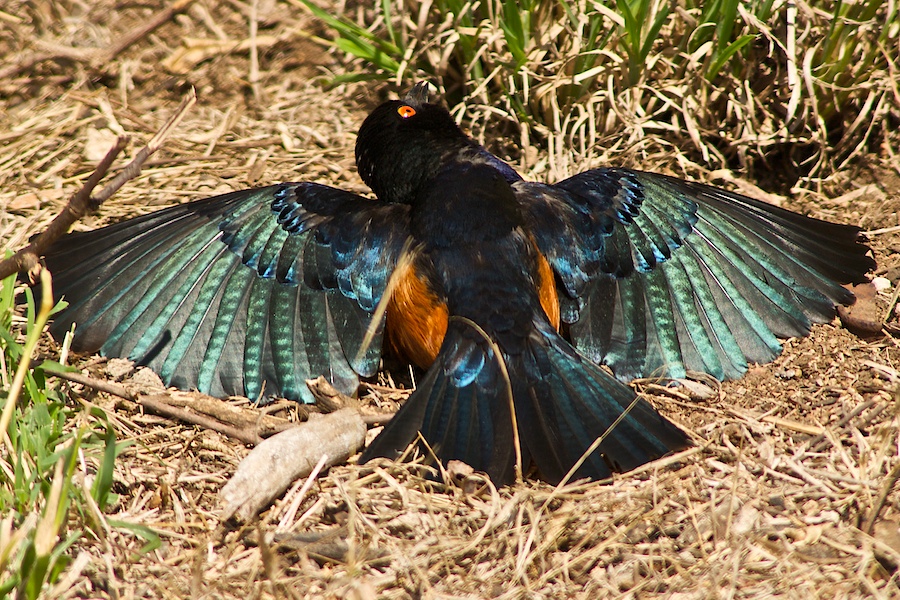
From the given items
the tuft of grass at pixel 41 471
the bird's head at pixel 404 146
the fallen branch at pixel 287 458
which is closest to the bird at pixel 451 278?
the bird's head at pixel 404 146

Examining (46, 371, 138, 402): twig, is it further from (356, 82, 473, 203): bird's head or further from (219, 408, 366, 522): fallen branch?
(356, 82, 473, 203): bird's head

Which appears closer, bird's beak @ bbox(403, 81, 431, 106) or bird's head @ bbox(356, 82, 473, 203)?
bird's head @ bbox(356, 82, 473, 203)

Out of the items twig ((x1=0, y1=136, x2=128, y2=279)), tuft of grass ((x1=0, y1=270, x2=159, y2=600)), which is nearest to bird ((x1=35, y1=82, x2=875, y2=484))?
tuft of grass ((x1=0, y1=270, x2=159, y2=600))

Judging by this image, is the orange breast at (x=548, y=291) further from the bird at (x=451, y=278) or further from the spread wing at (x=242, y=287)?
the spread wing at (x=242, y=287)

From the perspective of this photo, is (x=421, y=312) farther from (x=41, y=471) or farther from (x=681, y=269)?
(x=41, y=471)

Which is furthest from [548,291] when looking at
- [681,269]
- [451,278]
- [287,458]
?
[287,458]

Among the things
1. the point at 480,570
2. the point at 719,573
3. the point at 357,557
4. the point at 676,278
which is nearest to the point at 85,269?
the point at 357,557
